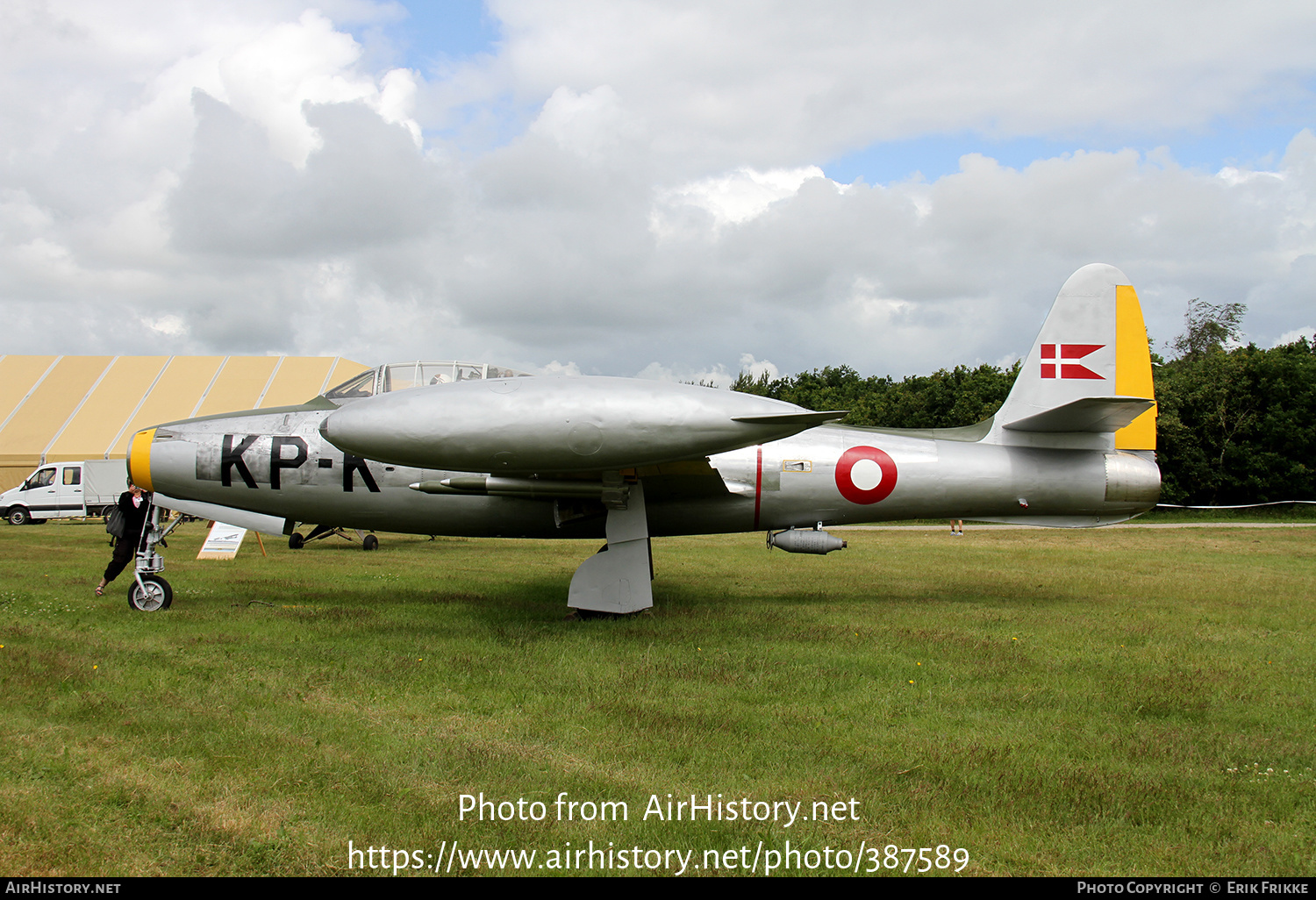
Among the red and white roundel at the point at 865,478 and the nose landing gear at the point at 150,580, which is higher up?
the red and white roundel at the point at 865,478

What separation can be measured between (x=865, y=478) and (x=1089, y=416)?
257cm

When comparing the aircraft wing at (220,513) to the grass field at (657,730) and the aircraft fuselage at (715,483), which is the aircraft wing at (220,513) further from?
the grass field at (657,730)

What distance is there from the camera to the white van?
28.3 meters

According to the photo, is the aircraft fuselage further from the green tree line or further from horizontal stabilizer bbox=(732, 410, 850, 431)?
the green tree line

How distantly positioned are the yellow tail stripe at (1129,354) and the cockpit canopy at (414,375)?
23.9ft

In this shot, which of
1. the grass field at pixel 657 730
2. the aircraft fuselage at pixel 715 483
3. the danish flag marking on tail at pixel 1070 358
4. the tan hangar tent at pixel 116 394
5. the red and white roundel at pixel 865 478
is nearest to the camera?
the grass field at pixel 657 730

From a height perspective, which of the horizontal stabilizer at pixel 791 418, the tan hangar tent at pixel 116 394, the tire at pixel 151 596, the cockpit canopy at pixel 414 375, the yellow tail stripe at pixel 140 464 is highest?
the tan hangar tent at pixel 116 394

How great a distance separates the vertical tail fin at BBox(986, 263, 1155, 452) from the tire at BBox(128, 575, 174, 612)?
32.3ft

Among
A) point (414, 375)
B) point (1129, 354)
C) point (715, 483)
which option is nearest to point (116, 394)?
point (414, 375)

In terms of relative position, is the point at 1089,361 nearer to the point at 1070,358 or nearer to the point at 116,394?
the point at 1070,358

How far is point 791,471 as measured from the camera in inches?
365

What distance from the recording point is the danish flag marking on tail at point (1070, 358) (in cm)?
973

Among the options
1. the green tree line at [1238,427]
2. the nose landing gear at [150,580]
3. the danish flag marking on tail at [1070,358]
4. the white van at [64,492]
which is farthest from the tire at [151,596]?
the green tree line at [1238,427]

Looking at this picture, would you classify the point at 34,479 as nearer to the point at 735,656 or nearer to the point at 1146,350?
the point at 735,656
